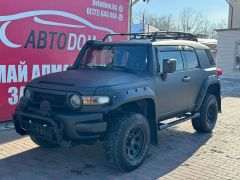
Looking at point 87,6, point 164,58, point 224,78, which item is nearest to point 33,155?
point 164,58

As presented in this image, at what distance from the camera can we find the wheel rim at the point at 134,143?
17.0 feet

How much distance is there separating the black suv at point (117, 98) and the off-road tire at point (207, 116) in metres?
0.33

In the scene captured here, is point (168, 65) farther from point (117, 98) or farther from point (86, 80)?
point (86, 80)

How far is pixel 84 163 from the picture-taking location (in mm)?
5480

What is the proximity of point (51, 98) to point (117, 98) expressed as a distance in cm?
98

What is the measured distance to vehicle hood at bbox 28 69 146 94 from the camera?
4.84m

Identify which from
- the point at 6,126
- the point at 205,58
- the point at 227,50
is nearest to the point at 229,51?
the point at 227,50

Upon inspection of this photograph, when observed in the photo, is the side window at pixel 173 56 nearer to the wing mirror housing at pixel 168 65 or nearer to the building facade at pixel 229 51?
the wing mirror housing at pixel 168 65

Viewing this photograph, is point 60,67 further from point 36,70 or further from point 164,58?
point 164,58

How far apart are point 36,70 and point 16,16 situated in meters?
1.31

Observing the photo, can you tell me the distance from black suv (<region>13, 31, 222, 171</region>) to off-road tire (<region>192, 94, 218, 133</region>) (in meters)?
0.33

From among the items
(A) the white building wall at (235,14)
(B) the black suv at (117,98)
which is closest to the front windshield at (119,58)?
(B) the black suv at (117,98)

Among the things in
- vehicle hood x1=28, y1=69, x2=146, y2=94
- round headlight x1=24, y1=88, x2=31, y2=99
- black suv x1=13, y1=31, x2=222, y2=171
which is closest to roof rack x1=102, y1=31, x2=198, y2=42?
black suv x1=13, y1=31, x2=222, y2=171

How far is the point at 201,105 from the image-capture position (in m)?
7.21
